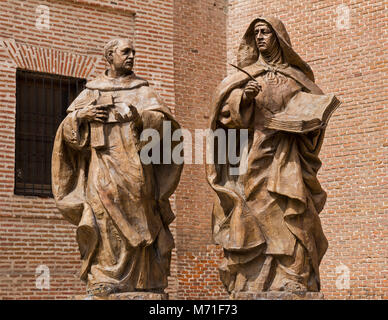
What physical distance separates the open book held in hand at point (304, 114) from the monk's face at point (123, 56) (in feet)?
5.05

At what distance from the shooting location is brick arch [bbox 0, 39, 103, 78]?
13.0 m

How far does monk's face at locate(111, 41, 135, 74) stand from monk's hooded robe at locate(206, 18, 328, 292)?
0.96 metres

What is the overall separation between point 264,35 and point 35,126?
5.18 meters

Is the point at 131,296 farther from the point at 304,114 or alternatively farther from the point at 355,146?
the point at 355,146

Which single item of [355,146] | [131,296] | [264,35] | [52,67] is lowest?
[131,296]

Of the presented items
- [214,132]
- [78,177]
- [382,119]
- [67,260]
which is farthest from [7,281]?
[382,119]

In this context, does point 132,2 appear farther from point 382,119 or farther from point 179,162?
point 179,162

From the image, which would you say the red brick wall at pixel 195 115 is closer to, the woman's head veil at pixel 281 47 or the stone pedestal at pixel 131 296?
the woman's head veil at pixel 281 47

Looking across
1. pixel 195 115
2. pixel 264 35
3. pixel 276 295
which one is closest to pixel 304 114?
pixel 264 35

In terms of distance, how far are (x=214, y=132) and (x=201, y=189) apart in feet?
20.4

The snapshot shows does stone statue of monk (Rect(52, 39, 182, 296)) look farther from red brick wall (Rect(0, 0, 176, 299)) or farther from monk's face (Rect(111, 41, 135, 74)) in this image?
red brick wall (Rect(0, 0, 176, 299))

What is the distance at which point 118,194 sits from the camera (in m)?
8.80

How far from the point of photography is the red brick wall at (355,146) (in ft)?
43.8

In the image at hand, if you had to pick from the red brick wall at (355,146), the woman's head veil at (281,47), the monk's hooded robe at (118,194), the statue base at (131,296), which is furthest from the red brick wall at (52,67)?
the woman's head veil at (281,47)
